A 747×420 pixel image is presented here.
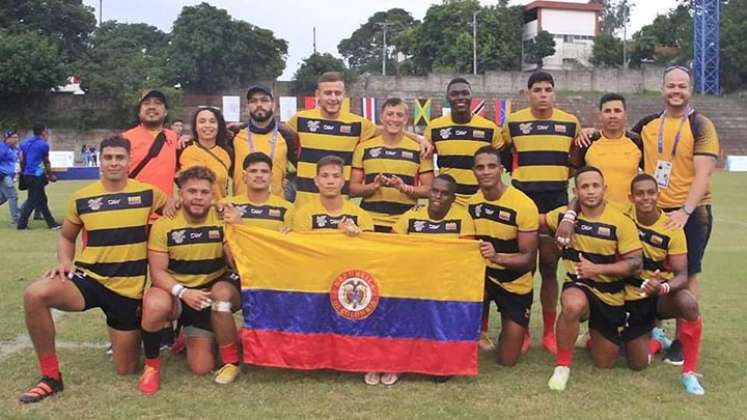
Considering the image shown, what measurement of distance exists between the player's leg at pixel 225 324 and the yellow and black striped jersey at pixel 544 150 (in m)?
2.54

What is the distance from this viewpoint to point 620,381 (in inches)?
203

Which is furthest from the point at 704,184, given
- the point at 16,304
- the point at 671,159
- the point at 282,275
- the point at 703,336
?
the point at 16,304

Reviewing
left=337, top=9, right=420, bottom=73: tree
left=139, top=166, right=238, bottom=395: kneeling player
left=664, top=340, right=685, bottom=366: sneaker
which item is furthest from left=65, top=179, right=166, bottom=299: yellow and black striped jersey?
left=337, top=9, right=420, bottom=73: tree

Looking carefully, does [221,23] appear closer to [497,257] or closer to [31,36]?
[31,36]

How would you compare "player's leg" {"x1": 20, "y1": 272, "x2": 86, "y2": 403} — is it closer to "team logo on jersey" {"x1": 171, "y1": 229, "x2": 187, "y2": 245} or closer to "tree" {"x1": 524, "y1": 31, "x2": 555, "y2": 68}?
"team logo on jersey" {"x1": 171, "y1": 229, "x2": 187, "y2": 245}

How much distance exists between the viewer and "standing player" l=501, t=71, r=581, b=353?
5.98m

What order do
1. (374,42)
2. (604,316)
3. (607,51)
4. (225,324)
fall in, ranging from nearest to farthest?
(225,324), (604,316), (607,51), (374,42)

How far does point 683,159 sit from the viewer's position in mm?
5590

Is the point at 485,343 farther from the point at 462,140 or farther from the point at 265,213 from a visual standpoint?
the point at 265,213

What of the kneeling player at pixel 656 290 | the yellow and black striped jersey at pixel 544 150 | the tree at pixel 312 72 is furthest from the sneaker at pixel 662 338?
the tree at pixel 312 72

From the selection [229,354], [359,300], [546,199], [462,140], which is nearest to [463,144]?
[462,140]

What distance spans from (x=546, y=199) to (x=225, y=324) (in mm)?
2792

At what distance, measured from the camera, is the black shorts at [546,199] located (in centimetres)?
606

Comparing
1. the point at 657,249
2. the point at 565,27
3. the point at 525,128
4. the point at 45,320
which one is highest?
the point at 565,27
